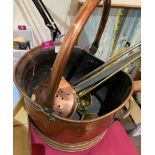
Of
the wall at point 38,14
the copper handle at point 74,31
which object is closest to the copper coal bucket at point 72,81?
the copper handle at point 74,31

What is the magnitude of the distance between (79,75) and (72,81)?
36 mm

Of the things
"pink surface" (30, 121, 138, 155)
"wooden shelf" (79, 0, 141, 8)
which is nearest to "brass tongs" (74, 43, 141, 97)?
"pink surface" (30, 121, 138, 155)

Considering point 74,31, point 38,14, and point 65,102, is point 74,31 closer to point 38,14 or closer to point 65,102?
point 65,102

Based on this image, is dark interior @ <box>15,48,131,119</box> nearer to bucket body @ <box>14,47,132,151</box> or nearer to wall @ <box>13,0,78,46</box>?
bucket body @ <box>14,47,132,151</box>

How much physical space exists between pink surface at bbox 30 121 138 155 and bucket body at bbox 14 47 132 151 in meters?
0.02

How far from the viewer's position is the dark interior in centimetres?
73

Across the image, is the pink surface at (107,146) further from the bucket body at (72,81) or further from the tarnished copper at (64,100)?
the tarnished copper at (64,100)

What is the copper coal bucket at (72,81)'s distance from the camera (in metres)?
0.56

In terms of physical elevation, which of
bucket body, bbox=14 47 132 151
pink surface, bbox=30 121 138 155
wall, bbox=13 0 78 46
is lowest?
pink surface, bbox=30 121 138 155

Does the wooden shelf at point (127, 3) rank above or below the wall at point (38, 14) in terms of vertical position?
above

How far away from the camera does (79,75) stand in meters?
0.87

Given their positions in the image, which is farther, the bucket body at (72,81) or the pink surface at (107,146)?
the pink surface at (107,146)

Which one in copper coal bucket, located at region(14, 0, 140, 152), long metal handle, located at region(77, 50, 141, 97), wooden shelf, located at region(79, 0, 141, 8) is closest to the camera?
copper coal bucket, located at region(14, 0, 140, 152)
